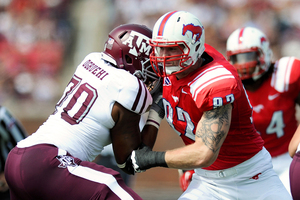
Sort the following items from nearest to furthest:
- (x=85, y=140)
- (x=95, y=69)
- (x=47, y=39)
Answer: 1. (x=85, y=140)
2. (x=95, y=69)
3. (x=47, y=39)

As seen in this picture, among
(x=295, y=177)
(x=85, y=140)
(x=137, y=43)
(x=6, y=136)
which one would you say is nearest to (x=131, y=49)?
(x=137, y=43)

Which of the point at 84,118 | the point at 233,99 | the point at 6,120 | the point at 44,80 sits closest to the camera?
the point at 233,99

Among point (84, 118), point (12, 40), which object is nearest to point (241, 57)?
point (84, 118)

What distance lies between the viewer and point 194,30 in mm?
2422

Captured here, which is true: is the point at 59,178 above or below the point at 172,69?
below

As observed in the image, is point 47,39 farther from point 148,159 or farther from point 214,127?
point 214,127

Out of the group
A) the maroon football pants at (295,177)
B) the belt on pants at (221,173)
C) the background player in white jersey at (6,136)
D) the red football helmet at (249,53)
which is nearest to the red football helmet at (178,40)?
the belt on pants at (221,173)

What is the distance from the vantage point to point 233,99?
7.01 ft

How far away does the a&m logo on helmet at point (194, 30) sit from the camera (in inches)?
93.8

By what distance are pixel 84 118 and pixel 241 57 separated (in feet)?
8.44

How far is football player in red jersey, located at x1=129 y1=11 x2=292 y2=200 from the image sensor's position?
2.15m

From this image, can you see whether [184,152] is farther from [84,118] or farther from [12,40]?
[12,40]

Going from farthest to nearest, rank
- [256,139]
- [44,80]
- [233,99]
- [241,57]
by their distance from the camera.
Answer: [44,80] < [241,57] < [256,139] < [233,99]

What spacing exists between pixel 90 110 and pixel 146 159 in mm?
482
